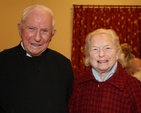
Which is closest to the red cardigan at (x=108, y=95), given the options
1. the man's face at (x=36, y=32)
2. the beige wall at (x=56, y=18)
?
the man's face at (x=36, y=32)

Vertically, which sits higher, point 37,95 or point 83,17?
point 83,17

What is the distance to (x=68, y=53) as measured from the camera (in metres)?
5.38

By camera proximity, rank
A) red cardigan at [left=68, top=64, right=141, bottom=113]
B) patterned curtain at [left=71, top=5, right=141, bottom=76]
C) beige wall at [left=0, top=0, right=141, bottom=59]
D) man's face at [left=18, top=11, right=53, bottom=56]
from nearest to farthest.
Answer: red cardigan at [left=68, top=64, right=141, bottom=113] → man's face at [left=18, top=11, right=53, bottom=56] → beige wall at [left=0, top=0, right=141, bottom=59] → patterned curtain at [left=71, top=5, right=141, bottom=76]

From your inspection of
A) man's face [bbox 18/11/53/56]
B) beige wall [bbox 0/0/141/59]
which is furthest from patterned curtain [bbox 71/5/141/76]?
man's face [bbox 18/11/53/56]

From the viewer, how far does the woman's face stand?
1.54m

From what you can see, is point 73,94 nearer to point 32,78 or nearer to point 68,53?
point 32,78

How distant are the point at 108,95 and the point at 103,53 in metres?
0.30

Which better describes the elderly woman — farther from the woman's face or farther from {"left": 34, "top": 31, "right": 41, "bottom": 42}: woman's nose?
{"left": 34, "top": 31, "right": 41, "bottom": 42}: woman's nose

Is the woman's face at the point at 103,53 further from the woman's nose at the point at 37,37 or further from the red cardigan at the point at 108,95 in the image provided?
the woman's nose at the point at 37,37

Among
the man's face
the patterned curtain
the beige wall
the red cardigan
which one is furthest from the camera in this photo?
the patterned curtain

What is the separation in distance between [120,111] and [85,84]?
33 cm

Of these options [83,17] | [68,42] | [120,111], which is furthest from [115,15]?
[120,111]

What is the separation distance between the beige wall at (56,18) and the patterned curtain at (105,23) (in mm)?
157

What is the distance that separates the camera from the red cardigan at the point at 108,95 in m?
1.46
